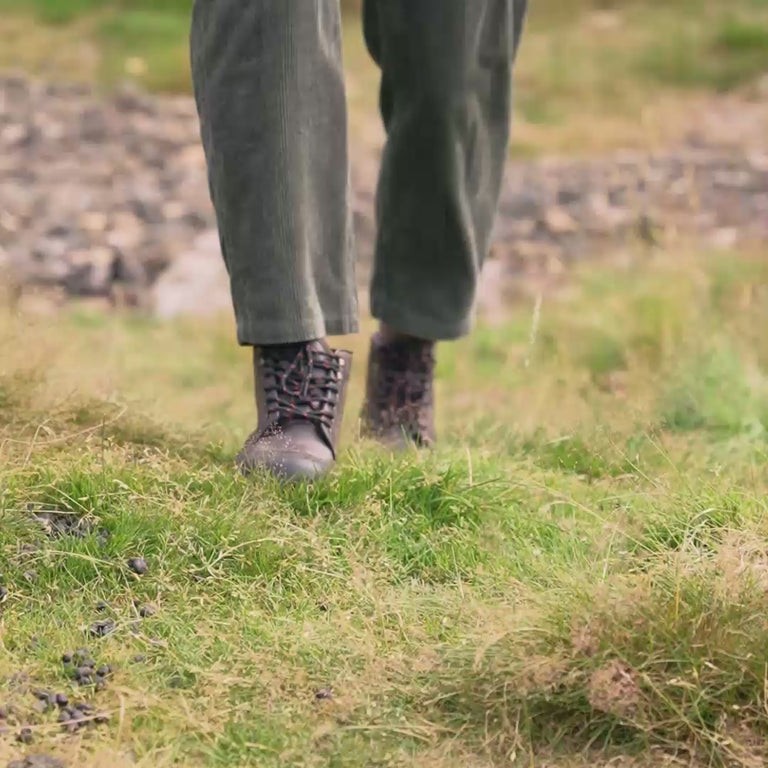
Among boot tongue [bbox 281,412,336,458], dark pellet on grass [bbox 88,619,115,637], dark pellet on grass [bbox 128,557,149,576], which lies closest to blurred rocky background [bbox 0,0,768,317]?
boot tongue [bbox 281,412,336,458]

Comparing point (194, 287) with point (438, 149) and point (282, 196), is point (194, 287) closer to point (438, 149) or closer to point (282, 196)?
point (438, 149)

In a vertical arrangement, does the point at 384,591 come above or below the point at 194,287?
above

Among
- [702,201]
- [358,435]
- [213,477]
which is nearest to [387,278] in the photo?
[358,435]

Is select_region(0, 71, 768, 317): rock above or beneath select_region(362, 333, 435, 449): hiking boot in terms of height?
beneath

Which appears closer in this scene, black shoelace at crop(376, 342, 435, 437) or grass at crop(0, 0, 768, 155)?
black shoelace at crop(376, 342, 435, 437)

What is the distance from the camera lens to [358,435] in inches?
113

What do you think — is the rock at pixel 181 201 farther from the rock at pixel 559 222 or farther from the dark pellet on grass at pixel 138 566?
the dark pellet on grass at pixel 138 566

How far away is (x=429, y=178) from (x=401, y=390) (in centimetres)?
47

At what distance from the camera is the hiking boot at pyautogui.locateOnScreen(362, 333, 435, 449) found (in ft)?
9.87

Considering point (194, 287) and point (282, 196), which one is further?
point (194, 287)

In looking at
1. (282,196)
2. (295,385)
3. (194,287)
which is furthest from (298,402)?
(194,287)

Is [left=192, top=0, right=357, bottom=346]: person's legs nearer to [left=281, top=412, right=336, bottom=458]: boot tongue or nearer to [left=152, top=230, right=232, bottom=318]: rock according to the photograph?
[left=281, top=412, right=336, bottom=458]: boot tongue

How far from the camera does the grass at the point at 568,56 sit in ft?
35.1

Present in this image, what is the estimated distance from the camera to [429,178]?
113 inches
